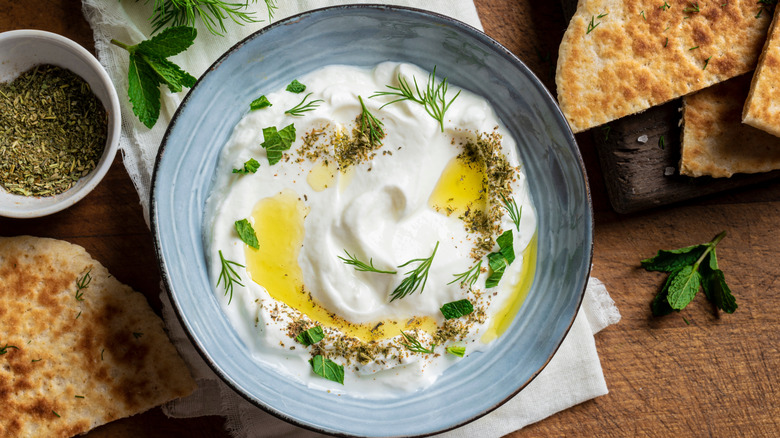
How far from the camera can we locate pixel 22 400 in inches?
104

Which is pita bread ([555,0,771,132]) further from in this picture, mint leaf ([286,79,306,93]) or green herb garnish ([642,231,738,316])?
mint leaf ([286,79,306,93])

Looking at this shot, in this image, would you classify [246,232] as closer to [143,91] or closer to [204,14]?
[143,91]

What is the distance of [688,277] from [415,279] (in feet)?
4.89

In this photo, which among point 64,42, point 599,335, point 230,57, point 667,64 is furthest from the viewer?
point 599,335

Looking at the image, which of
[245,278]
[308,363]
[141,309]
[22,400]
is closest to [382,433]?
[308,363]

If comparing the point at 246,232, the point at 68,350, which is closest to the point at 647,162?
the point at 246,232


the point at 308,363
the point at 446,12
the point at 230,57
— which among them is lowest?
the point at 308,363

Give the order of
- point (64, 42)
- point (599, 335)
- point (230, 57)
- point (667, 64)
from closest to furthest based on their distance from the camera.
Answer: point (230, 57), point (64, 42), point (667, 64), point (599, 335)

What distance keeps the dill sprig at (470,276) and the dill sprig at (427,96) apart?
585mm

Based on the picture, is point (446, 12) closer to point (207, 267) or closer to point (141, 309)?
point (207, 267)

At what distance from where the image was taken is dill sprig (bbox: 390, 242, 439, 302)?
239 cm

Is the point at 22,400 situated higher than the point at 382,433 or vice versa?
the point at 382,433

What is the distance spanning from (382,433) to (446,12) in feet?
6.25

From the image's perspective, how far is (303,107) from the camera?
2.42m
